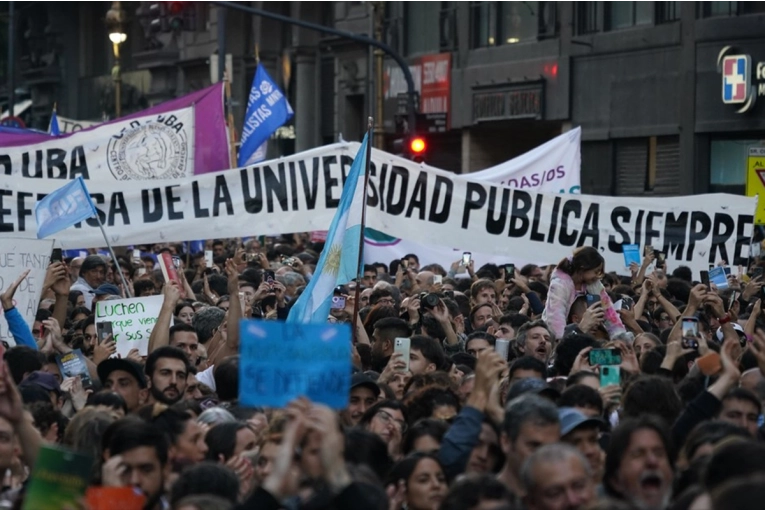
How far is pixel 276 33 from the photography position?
143 ft

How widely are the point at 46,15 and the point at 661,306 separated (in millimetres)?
50794

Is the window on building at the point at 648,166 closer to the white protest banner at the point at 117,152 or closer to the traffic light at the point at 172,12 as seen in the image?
the traffic light at the point at 172,12

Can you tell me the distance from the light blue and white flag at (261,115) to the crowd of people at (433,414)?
11788 millimetres

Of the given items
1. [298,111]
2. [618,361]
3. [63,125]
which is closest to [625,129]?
[63,125]

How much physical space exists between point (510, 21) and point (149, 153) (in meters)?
16.6

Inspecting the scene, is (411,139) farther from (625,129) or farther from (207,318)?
(207,318)

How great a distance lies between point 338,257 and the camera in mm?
10688

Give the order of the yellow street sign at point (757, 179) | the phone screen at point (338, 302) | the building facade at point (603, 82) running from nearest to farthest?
the phone screen at point (338, 302)
the yellow street sign at point (757, 179)
the building facade at point (603, 82)

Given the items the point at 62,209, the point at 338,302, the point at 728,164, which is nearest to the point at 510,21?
the point at 728,164

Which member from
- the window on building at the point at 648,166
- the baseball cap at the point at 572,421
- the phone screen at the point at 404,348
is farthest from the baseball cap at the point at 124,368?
the window on building at the point at 648,166

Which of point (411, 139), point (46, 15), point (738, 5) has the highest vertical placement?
point (46, 15)

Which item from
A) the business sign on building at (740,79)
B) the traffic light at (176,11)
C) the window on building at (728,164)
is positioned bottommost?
the window on building at (728,164)

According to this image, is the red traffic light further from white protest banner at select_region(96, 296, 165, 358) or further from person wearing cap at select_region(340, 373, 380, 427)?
person wearing cap at select_region(340, 373, 380, 427)

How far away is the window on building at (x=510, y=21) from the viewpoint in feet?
102
